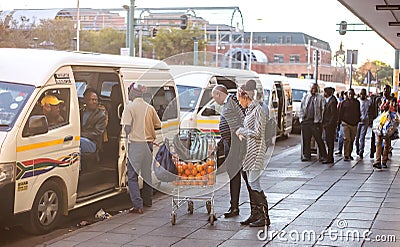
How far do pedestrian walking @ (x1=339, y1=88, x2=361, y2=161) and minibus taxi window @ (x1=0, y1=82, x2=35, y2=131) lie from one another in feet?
34.1

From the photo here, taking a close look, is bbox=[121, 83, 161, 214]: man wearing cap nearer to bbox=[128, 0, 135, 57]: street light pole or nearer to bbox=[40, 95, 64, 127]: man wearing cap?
bbox=[40, 95, 64, 127]: man wearing cap

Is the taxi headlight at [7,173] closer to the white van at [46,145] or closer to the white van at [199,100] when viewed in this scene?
the white van at [46,145]

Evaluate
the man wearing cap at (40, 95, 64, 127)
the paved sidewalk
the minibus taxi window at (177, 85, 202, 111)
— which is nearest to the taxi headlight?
the paved sidewalk

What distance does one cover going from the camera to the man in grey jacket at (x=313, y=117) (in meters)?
17.4

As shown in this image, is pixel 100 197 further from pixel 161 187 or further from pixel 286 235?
pixel 286 235

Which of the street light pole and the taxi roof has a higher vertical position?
the street light pole

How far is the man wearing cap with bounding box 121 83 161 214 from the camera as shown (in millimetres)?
10500

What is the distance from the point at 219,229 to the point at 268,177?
5.58 metres

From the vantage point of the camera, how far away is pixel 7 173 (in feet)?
27.2

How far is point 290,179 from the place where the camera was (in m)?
14.3

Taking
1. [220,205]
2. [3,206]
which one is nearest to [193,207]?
[220,205]

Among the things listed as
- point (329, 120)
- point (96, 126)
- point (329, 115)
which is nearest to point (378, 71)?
point (329, 115)

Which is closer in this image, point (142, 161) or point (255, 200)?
point (255, 200)

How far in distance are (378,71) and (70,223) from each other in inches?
3660
